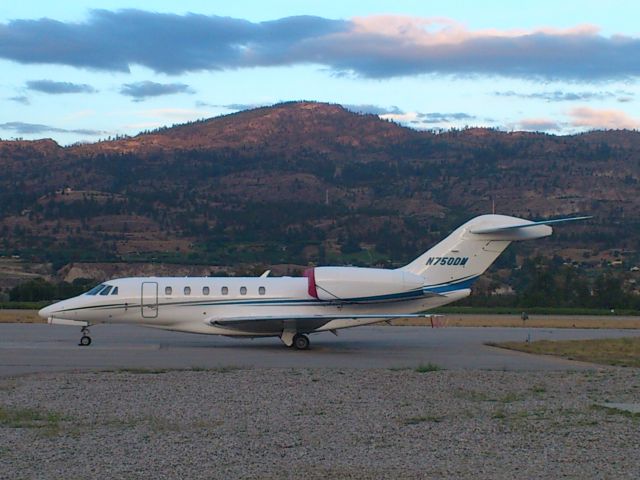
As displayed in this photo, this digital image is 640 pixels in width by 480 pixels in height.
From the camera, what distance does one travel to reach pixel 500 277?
89.2 metres

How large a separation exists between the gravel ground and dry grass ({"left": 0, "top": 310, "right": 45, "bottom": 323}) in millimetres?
22166

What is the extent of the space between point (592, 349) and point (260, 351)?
918 centimetres

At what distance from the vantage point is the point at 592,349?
26.9 metres

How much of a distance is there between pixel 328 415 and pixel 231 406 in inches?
66.0

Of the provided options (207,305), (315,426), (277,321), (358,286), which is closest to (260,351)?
(277,321)

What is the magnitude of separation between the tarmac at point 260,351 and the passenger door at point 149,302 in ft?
3.09

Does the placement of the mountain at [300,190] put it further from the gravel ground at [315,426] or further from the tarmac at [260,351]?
the gravel ground at [315,426]

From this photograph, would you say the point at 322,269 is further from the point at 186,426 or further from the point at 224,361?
the point at 186,426

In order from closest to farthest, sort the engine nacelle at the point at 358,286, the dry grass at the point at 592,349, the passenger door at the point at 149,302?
1. the dry grass at the point at 592,349
2. the engine nacelle at the point at 358,286
3. the passenger door at the point at 149,302

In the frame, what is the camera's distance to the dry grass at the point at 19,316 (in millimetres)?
40062

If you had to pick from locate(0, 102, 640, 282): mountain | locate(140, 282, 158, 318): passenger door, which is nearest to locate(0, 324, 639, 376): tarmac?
locate(140, 282, 158, 318): passenger door

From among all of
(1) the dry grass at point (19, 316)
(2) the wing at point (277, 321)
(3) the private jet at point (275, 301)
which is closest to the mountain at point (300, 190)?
(1) the dry grass at point (19, 316)

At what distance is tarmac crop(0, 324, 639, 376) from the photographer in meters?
22.1

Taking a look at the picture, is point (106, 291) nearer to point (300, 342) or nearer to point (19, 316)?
point (300, 342)
